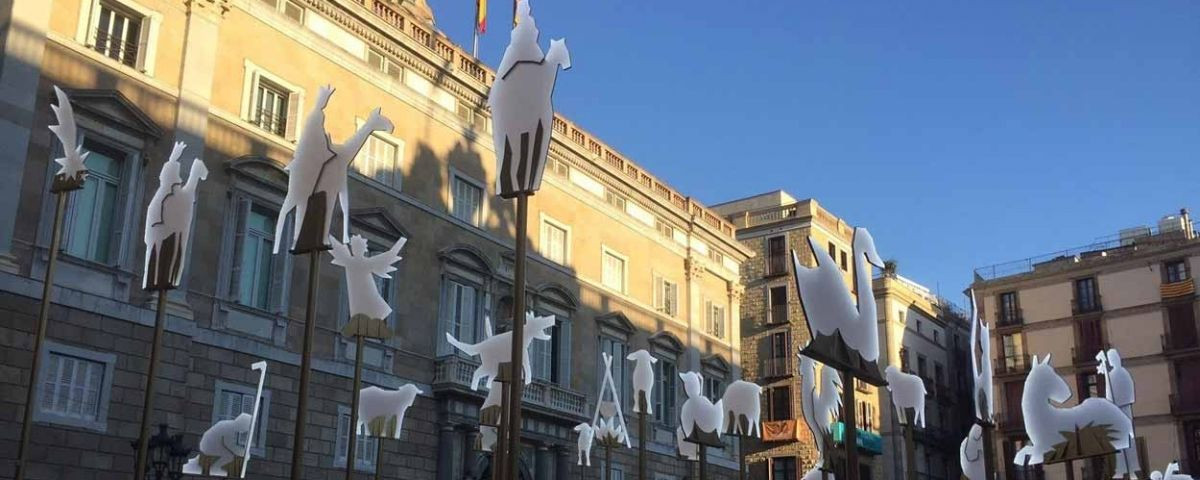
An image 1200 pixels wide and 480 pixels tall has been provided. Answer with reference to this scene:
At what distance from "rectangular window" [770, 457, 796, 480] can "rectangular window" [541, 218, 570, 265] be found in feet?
72.3

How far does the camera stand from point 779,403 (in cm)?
5181

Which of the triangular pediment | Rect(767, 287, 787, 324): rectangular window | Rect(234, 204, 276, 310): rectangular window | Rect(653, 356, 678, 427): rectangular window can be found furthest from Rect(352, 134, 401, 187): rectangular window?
Rect(767, 287, 787, 324): rectangular window

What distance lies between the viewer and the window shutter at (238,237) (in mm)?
23156

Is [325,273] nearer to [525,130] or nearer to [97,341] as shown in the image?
[97,341]

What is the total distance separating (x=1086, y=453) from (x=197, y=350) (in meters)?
16.0

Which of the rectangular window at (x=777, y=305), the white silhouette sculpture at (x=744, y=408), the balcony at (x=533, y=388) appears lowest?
the white silhouette sculpture at (x=744, y=408)

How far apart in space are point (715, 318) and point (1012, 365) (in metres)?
22.6

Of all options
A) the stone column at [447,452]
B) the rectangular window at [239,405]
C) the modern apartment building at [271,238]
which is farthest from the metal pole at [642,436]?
the stone column at [447,452]

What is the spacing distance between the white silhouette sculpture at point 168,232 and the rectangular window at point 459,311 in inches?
→ 666

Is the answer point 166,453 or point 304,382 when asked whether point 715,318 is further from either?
point 304,382

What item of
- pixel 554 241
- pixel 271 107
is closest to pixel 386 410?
pixel 271 107

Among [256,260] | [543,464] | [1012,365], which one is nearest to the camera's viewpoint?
[256,260]

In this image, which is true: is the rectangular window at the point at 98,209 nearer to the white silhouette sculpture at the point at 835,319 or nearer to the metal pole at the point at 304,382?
the metal pole at the point at 304,382

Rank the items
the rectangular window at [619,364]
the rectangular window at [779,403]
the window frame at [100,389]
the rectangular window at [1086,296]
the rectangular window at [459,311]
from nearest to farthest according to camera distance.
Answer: the window frame at [100,389], the rectangular window at [459,311], the rectangular window at [619,364], the rectangular window at [779,403], the rectangular window at [1086,296]
